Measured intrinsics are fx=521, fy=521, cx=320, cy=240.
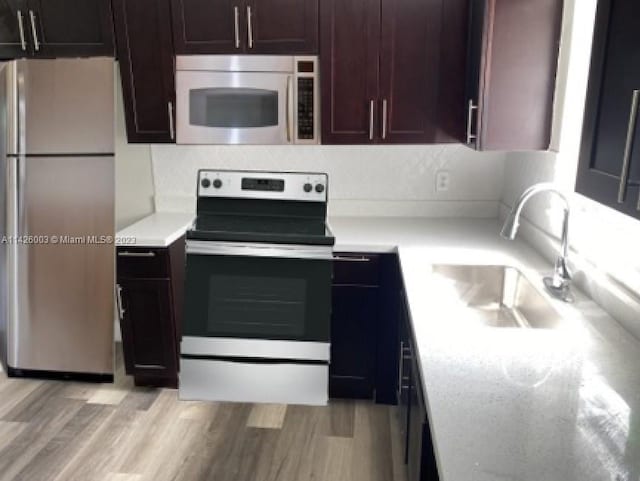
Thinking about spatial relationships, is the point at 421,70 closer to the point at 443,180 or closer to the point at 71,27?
the point at 443,180

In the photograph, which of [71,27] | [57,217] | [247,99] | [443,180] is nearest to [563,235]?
[443,180]

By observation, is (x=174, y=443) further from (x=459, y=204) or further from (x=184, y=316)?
(x=459, y=204)

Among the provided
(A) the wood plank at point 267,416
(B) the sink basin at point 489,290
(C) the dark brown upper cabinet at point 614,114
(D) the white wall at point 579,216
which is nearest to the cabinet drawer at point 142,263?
(A) the wood plank at point 267,416

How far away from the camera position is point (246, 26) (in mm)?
2408

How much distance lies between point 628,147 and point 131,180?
244cm

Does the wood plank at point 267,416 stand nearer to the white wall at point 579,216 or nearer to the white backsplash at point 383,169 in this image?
the white backsplash at point 383,169

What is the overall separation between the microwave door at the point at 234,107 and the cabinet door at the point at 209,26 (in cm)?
12

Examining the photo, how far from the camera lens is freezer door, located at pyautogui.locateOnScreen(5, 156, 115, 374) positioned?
276 centimetres

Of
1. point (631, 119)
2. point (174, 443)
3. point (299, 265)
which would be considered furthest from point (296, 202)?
point (631, 119)

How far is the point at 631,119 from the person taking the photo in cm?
102

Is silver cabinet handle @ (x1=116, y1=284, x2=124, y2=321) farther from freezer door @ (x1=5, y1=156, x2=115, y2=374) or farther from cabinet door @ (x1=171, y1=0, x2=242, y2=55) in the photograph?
cabinet door @ (x1=171, y1=0, x2=242, y2=55)

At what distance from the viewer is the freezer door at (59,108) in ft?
8.64

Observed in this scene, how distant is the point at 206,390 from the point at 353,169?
140 cm

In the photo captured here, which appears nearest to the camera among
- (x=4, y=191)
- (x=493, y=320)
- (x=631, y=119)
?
(x=631, y=119)
